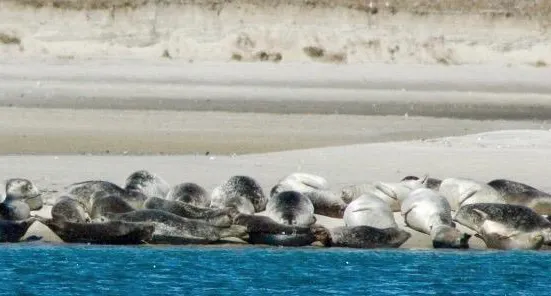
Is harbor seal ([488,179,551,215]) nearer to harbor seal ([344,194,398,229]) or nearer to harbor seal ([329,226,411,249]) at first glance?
harbor seal ([344,194,398,229])

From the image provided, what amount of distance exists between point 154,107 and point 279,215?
35.2 feet

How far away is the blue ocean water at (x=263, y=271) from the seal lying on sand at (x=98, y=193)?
3.17 ft

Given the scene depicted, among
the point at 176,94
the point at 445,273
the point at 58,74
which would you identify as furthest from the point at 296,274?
the point at 58,74

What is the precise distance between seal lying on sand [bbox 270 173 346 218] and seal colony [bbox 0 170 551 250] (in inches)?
0.4

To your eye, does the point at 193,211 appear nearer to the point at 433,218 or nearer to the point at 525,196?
the point at 433,218

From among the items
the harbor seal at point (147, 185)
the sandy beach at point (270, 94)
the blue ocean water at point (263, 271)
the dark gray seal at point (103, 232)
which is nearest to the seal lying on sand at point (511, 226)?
the blue ocean water at point (263, 271)

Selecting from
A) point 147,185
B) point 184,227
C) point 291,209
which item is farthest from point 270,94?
point 184,227

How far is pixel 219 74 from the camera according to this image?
28531mm

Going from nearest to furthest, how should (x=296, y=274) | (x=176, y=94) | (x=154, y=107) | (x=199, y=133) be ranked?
(x=296, y=274) < (x=199, y=133) < (x=154, y=107) < (x=176, y=94)

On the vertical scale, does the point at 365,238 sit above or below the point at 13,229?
below

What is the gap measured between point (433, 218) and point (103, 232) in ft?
8.61

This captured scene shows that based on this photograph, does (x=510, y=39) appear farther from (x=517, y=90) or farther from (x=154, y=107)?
(x=154, y=107)

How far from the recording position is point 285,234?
11312 mm

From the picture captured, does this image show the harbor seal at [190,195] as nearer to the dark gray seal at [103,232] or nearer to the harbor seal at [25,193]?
the dark gray seal at [103,232]
